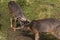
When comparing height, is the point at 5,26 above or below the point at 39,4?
below

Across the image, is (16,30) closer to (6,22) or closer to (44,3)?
(6,22)

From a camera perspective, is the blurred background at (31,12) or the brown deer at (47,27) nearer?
the brown deer at (47,27)

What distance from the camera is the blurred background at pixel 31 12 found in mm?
7811

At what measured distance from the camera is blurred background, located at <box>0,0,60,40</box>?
25.6 ft

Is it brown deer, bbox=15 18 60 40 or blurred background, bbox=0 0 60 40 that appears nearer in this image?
brown deer, bbox=15 18 60 40

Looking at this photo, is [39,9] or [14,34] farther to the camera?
[39,9]

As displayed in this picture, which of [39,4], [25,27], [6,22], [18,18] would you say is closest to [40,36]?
[25,27]

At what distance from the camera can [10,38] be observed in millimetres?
7645

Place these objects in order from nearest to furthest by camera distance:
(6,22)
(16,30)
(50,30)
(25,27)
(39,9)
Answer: (50,30), (25,27), (16,30), (6,22), (39,9)

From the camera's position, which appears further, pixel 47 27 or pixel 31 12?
pixel 31 12

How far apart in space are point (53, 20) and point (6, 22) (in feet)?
7.86

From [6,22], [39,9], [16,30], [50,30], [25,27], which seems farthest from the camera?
[39,9]

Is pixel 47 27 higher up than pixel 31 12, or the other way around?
pixel 31 12

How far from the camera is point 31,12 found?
9.47 m
